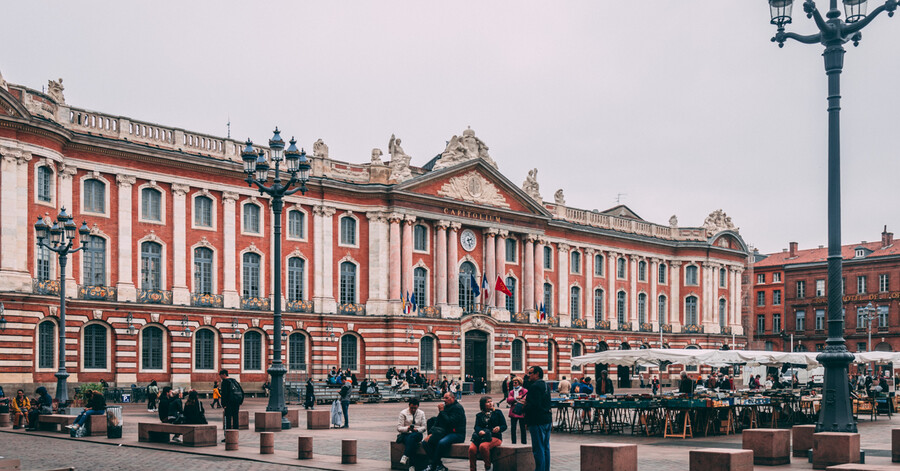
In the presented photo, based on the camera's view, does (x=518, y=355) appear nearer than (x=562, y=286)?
Yes

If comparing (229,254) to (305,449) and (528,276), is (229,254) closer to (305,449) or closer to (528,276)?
(528,276)

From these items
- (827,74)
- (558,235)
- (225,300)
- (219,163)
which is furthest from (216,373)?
(827,74)

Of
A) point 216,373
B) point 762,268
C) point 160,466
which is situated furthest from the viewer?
point 762,268

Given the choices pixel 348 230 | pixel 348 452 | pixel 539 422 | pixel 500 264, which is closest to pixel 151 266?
pixel 348 230

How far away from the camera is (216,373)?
51188 millimetres

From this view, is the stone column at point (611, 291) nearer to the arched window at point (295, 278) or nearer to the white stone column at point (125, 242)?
the arched window at point (295, 278)

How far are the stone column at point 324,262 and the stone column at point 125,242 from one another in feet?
36.2

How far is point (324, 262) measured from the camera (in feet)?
185

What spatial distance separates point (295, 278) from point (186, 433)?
105 ft

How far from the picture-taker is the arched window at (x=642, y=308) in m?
79.3

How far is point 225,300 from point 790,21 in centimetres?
3740

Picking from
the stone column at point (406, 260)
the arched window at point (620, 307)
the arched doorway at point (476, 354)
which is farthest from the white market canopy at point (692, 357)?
the arched window at point (620, 307)

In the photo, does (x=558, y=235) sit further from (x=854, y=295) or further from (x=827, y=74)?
(x=827, y=74)

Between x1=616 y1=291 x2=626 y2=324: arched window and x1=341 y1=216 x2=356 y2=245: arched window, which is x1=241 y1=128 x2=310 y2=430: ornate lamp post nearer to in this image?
x1=341 y1=216 x2=356 y2=245: arched window
